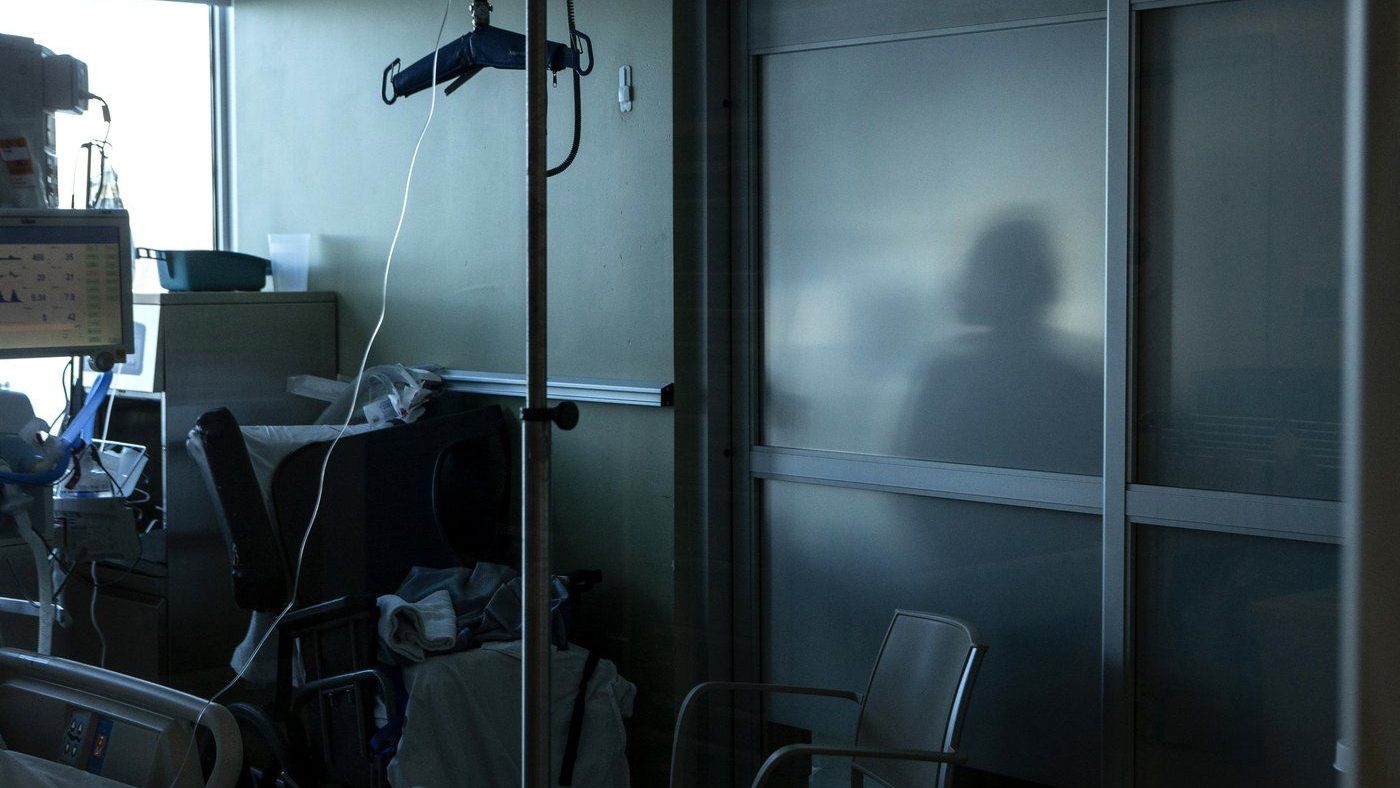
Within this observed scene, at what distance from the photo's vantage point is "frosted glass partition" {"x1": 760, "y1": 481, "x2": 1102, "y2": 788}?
1754mm

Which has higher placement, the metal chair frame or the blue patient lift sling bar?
the blue patient lift sling bar

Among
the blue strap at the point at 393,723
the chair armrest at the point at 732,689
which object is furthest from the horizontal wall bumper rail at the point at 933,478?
the blue strap at the point at 393,723

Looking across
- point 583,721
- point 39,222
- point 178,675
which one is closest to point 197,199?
point 39,222

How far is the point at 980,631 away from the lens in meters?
1.85

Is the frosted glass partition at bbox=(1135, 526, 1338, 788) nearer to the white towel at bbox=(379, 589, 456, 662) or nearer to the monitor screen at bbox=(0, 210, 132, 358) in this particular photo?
the white towel at bbox=(379, 589, 456, 662)

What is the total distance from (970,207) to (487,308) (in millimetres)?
988

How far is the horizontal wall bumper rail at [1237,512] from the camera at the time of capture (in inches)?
59.4

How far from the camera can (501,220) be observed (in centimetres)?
230

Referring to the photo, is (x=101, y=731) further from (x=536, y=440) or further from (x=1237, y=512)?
(x=1237, y=512)

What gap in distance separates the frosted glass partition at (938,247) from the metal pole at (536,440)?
0.64 metres

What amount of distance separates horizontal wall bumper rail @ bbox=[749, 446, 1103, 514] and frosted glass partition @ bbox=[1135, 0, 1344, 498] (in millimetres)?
110

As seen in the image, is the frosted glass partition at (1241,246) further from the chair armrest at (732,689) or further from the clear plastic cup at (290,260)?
the clear plastic cup at (290,260)

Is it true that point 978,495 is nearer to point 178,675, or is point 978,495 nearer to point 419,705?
point 419,705

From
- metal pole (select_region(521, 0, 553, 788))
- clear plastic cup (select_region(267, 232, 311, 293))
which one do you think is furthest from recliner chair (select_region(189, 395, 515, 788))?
metal pole (select_region(521, 0, 553, 788))
